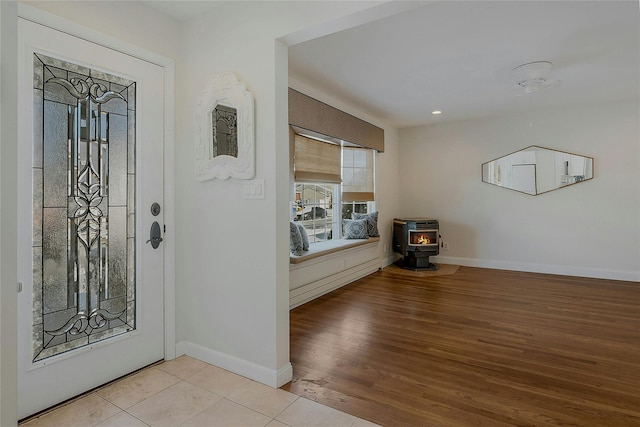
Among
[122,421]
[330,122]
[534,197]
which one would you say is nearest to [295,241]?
[330,122]

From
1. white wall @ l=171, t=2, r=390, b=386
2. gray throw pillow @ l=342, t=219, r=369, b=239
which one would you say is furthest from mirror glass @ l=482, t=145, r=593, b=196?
white wall @ l=171, t=2, r=390, b=386

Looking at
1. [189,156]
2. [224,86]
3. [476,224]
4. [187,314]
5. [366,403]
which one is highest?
[224,86]

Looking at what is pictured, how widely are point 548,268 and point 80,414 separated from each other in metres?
6.15

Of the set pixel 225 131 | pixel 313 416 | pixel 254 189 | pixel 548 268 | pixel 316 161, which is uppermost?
pixel 316 161

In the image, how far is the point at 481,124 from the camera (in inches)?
232

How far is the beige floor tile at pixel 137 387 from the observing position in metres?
2.05

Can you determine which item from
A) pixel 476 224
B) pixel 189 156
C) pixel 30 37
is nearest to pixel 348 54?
pixel 189 156

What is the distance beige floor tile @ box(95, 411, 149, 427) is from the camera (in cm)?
182

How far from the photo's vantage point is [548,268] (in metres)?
5.42

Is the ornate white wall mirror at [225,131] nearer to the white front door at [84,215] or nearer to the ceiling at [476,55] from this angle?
the white front door at [84,215]

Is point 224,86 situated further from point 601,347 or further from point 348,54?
point 601,347

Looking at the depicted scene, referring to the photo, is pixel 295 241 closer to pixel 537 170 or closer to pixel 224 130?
pixel 224 130

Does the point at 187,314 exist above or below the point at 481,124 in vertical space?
below

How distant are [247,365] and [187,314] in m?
0.67
